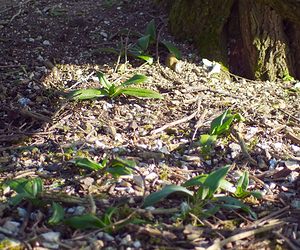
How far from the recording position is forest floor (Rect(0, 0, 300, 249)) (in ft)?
6.79

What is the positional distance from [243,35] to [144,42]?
0.55 meters

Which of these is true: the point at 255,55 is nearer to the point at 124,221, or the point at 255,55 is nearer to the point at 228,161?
the point at 228,161

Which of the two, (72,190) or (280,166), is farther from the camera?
(280,166)

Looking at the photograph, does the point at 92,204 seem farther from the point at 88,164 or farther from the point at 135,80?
the point at 135,80

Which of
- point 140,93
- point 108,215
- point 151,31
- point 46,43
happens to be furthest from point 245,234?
point 46,43

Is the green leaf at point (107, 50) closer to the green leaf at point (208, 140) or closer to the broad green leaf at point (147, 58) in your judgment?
the broad green leaf at point (147, 58)

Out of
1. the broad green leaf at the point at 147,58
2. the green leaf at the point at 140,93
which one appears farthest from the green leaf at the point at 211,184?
the broad green leaf at the point at 147,58

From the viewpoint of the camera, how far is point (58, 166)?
96.1 inches

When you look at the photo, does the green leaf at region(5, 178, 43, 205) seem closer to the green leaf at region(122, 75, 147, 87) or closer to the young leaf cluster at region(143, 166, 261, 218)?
the young leaf cluster at region(143, 166, 261, 218)

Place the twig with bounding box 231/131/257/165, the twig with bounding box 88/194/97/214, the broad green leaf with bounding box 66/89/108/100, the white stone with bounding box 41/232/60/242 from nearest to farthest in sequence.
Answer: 1. the white stone with bounding box 41/232/60/242
2. the twig with bounding box 88/194/97/214
3. the twig with bounding box 231/131/257/165
4. the broad green leaf with bounding box 66/89/108/100

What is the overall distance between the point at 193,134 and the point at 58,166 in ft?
2.11

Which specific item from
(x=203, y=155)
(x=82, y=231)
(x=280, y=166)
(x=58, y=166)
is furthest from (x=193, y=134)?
(x=82, y=231)

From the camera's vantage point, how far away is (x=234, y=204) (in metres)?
2.22

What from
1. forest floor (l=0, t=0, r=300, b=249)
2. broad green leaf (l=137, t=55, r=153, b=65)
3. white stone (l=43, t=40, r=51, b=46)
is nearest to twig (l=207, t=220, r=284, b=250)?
forest floor (l=0, t=0, r=300, b=249)
